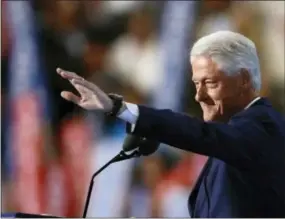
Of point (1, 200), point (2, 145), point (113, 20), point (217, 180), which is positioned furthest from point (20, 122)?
point (217, 180)

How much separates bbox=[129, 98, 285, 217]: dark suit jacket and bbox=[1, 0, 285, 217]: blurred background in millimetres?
394

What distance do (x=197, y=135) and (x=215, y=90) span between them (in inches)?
7.6

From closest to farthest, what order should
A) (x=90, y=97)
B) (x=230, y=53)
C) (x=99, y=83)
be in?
(x=90, y=97), (x=230, y=53), (x=99, y=83)

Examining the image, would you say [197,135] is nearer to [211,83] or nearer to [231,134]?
[231,134]

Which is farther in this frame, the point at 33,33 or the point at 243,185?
the point at 33,33

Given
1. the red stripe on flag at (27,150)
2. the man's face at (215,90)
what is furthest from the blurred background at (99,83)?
the man's face at (215,90)

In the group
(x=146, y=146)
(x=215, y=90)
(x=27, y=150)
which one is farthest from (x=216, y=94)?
(x=27, y=150)

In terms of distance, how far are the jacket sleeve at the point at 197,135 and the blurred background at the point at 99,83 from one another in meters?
0.52

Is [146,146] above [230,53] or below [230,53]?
below

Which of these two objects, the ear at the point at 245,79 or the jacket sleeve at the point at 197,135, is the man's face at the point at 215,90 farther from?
the jacket sleeve at the point at 197,135

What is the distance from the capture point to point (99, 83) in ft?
4.99

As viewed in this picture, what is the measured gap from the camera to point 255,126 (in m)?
0.99

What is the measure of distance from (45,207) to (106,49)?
0.42m

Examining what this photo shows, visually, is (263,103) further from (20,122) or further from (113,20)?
(20,122)
